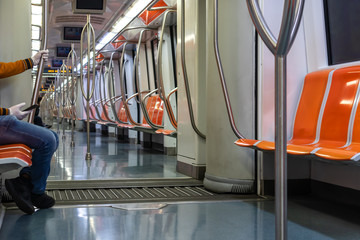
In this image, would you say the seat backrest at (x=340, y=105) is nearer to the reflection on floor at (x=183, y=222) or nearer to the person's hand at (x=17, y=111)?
the reflection on floor at (x=183, y=222)

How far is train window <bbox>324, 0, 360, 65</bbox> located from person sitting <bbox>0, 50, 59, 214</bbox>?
93.9 inches

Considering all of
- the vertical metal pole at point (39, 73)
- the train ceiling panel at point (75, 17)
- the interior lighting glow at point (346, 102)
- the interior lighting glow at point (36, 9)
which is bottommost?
the interior lighting glow at point (346, 102)

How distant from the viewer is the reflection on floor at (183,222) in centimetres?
242

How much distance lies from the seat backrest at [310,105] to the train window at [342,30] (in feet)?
0.98

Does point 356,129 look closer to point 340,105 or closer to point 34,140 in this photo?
point 340,105

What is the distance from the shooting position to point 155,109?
8.87 meters

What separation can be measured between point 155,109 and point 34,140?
6280 millimetres

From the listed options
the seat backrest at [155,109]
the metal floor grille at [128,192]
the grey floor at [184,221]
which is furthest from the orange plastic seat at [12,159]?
the seat backrest at [155,109]

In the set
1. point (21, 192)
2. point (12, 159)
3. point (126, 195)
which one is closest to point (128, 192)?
point (126, 195)

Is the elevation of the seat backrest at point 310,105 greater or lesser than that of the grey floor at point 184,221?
greater

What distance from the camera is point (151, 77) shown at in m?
10.4

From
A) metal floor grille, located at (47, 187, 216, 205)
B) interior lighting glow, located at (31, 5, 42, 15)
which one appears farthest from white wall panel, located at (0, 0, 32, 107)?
interior lighting glow, located at (31, 5, 42, 15)

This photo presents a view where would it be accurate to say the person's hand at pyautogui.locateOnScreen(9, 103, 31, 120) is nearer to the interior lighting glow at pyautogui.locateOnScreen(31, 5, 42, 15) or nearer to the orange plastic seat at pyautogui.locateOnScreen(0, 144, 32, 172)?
the orange plastic seat at pyautogui.locateOnScreen(0, 144, 32, 172)

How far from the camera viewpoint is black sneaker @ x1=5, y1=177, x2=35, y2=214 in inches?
110
